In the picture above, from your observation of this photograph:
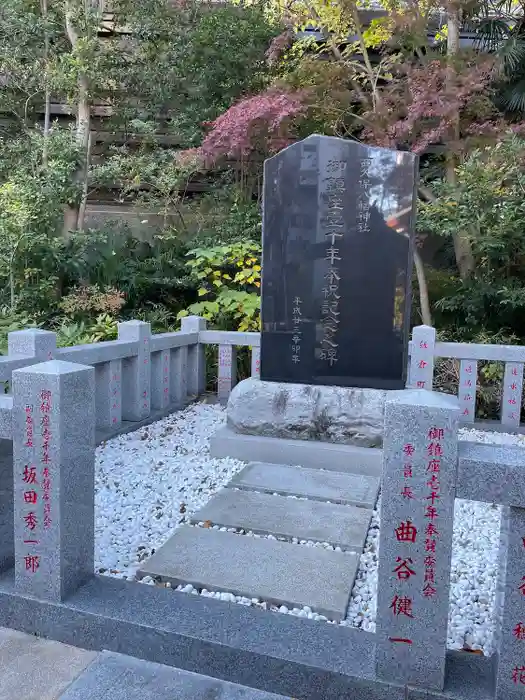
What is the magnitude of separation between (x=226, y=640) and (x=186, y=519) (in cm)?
128

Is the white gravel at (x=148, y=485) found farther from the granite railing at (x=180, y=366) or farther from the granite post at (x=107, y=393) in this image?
the granite railing at (x=180, y=366)

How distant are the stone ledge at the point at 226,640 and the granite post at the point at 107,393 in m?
2.52

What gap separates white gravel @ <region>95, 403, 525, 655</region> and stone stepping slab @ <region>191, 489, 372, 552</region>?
6 centimetres

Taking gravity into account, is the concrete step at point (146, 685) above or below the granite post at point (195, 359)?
below

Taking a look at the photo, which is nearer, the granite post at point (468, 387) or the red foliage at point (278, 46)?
the granite post at point (468, 387)

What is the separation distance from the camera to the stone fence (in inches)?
58.7

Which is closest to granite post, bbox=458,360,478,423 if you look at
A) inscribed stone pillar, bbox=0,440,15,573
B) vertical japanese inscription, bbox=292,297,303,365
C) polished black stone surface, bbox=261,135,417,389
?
polished black stone surface, bbox=261,135,417,389

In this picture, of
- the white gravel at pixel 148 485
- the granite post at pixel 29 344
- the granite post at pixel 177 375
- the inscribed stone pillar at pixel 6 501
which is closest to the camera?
the inscribed stone pillar at pixel 6 501

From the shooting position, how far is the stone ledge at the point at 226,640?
1.60 metres

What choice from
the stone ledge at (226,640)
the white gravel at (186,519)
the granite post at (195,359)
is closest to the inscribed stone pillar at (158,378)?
the white gravel at (186,519)

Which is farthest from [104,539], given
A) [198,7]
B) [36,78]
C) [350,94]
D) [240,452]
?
[198,7]

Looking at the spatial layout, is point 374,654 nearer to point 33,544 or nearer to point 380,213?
point 33,544

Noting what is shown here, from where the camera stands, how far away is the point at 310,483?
11.6 feet

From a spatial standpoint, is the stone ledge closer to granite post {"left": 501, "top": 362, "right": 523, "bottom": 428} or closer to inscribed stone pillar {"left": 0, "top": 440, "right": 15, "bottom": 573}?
inscribed stone pillar {"left": 0, "top": 440, "right": 15, "bottom": 573}
